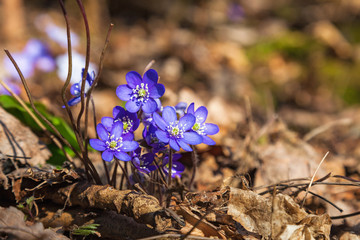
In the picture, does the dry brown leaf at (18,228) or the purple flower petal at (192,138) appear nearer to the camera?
the dry brown leaf at (18,228)

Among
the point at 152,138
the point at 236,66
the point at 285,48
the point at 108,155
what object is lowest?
the point at 108,155

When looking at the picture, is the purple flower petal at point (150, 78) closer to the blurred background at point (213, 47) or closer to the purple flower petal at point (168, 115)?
the purple flower petal at point (168, 115)

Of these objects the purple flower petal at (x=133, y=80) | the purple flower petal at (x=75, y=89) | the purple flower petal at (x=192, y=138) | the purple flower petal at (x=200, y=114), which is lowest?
the purple flower petal at (x=192, y=138)

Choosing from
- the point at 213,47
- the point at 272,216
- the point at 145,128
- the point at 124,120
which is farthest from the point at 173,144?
the point at 213,47

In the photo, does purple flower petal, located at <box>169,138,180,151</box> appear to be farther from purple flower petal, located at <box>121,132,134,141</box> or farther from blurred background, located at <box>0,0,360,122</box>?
blurred background, located at <box>0,0,360,122</box>

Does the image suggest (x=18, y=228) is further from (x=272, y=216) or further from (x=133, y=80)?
(x=272, y=216)

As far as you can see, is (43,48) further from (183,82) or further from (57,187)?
(57,187)

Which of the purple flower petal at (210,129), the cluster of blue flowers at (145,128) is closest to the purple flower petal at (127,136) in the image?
the cluster of blue flowers at (145,128)
